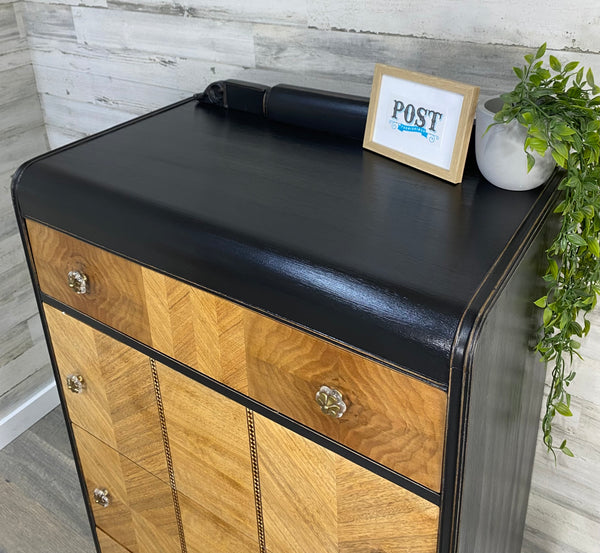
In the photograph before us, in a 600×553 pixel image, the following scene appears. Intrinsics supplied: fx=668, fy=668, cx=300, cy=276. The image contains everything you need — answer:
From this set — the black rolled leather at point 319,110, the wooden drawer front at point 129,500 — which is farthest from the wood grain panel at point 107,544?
the black rolled leather at point 319,110

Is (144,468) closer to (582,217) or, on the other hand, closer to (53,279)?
(53,279)

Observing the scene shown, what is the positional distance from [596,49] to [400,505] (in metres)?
0.73

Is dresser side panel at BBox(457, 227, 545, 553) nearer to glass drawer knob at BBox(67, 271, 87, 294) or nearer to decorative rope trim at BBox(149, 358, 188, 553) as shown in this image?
decorative rope trim at BBox(149, 358, 188, 553)

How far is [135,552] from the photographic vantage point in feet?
4.78

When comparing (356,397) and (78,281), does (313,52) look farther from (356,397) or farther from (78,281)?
(356,397)

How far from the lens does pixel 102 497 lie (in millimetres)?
1423

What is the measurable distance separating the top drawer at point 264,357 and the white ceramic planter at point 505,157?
344 mm

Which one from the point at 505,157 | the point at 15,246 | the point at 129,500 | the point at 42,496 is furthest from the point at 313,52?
the point at 42,496

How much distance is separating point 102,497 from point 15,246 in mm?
914

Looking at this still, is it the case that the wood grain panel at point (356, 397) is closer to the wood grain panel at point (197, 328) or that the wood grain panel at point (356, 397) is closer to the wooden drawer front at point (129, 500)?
the wood grain panel at point (197, 328)

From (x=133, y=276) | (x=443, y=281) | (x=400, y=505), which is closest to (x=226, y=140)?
(x=133, y=276)

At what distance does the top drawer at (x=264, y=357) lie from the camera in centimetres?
80

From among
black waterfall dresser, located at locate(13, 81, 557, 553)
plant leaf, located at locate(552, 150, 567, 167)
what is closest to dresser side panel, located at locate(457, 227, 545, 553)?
black waterfall dresser, located at locate(13, 81, 557, 553)

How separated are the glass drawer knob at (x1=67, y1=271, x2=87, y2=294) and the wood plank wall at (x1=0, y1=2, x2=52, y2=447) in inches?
36.2
